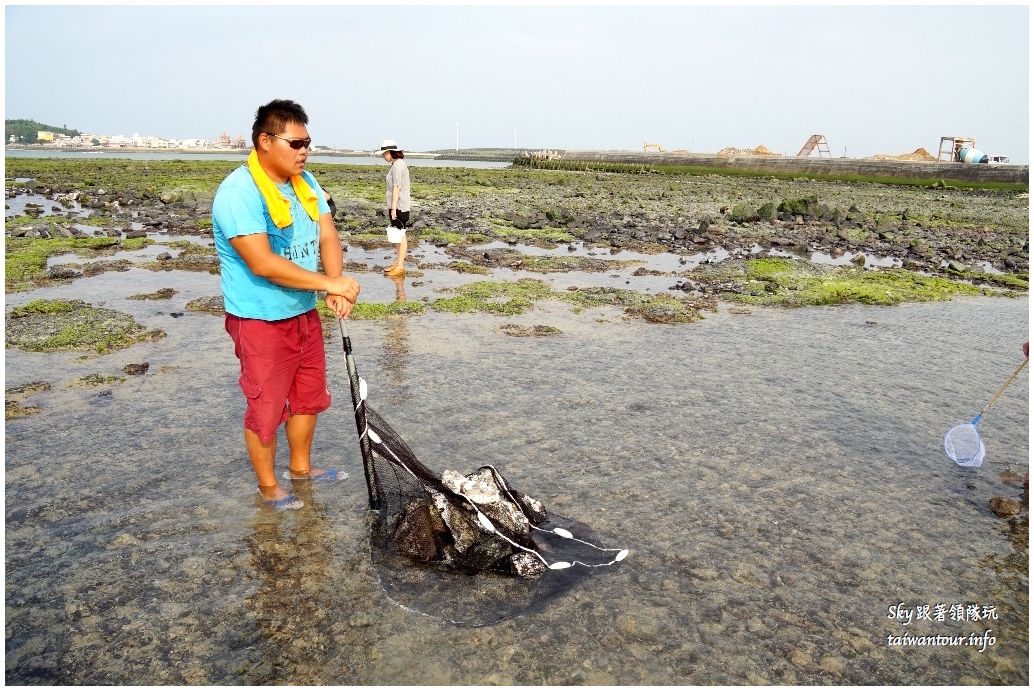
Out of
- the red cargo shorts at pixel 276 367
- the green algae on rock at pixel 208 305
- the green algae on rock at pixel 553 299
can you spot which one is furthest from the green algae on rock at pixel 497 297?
the red cargo shorts at pixel 276 367

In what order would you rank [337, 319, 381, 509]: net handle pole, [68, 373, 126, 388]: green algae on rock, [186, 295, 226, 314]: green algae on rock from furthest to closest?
[186, 295, 226, 314]: green algae on rock → [68, 373, 126, 388]: green algae on rock → [337, 319, 381, 509]: net handle pole

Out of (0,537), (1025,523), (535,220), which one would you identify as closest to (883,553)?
(1025,523)

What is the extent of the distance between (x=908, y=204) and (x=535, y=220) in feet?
70.9

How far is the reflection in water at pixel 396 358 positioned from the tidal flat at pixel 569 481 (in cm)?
5

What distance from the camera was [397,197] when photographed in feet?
41.5

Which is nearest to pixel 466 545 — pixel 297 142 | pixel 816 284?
pixel 297 142

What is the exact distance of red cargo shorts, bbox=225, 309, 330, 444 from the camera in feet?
14.3

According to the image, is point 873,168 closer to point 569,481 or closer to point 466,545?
point 569,481

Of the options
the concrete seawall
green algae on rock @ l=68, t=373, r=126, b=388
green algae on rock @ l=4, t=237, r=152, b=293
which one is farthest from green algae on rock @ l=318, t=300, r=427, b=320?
the concrete seawall

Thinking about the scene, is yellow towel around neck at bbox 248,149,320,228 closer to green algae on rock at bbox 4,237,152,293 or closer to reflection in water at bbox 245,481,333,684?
reflection in water at bbox 245,481,333,684

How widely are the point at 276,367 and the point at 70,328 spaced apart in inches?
223

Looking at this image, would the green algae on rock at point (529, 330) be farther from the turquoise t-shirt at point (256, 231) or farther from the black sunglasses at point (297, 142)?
the black sunglasses at point (297, 142)

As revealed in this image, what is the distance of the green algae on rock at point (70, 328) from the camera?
797 cm

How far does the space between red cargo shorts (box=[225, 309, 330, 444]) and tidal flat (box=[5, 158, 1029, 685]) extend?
0.65 meters
